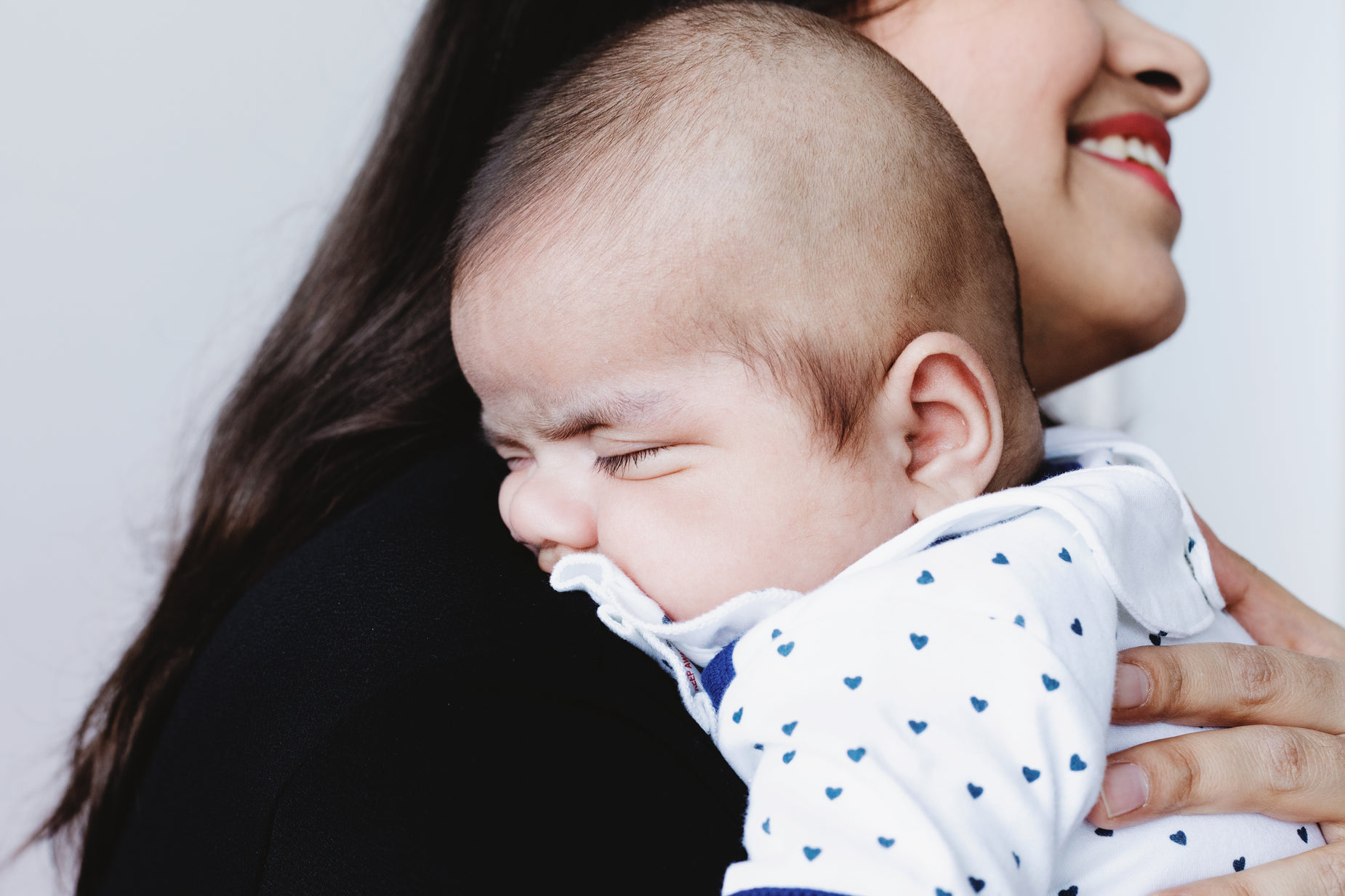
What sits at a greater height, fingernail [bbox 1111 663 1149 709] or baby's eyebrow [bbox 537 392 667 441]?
baby's eyebrow [bbox 537 392 667 441]

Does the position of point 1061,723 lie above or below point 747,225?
below

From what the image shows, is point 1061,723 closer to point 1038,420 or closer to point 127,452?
point 1038,420

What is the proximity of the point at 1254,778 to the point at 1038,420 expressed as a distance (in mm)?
380

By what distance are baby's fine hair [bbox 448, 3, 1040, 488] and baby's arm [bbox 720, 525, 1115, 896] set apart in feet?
0.68

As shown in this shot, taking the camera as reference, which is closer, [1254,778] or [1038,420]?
[1254,778]

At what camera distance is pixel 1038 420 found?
1023 millimetres

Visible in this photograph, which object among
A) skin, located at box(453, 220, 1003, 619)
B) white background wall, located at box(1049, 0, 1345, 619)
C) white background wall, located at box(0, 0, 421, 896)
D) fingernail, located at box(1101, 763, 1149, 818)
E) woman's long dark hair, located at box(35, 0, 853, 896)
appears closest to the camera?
fingernail, located at box(1101, 763, 1149, 818)

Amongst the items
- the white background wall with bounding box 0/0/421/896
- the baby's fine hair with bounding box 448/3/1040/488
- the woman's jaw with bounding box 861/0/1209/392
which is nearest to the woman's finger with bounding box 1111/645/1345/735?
the baby's fine hair with bounding box 448/3/1040/488

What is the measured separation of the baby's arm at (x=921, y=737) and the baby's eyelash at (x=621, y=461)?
230mm

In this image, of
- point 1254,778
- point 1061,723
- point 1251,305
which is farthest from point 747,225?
point 1251,305

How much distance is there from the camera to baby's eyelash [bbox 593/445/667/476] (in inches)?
34.8

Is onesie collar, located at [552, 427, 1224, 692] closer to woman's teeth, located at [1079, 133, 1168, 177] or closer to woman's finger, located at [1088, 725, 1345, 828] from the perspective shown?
woman's finger, located at [1088, 725, 1345, 828]

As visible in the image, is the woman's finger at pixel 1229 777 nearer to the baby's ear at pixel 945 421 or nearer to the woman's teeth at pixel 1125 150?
the baby's ear at pixel 945 421

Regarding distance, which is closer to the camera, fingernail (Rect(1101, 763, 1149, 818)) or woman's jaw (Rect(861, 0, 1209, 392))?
fingernail (Rect(1101, 763, 1149, 818))
